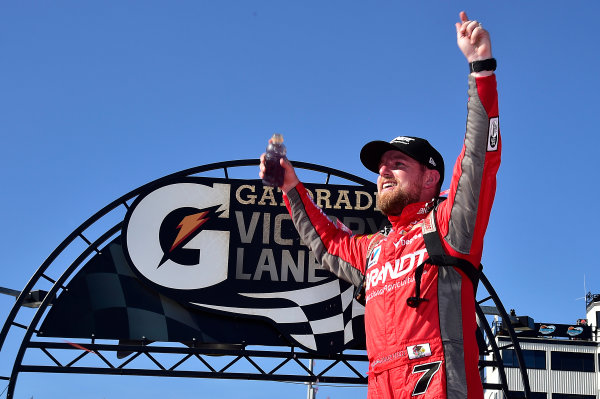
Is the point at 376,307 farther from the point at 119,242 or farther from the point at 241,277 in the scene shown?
the point at 119,242

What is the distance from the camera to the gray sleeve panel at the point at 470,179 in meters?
4.73

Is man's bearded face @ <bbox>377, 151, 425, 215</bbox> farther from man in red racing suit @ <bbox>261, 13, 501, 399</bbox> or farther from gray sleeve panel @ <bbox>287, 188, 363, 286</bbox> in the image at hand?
gray sleeve panel @ <bbox>287, 188, 363, 286</bbox>

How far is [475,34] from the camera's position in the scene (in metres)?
4.72

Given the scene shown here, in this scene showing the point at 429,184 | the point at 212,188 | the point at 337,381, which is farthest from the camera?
the point at 212,188

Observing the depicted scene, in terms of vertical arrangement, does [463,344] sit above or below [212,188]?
below

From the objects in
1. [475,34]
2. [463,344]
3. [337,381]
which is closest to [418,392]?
[463,344]

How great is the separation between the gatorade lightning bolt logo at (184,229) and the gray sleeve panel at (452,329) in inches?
Result: 163

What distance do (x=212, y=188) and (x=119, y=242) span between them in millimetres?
1192

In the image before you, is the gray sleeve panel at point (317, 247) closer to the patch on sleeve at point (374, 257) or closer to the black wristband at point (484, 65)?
the patch on sleeve at point (374, 257)

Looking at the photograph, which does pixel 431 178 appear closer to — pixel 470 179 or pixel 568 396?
pixel 470 179

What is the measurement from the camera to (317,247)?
6.58 metres

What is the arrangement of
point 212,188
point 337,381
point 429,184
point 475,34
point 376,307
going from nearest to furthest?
1. point 475,34
2. point 376,307
3. point 429,184
4. point 337,381
5. point 212,188

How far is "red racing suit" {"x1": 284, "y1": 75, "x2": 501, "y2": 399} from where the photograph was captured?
4734 millimetres

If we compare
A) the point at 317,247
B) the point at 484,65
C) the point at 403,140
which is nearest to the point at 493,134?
the point at 484,65
